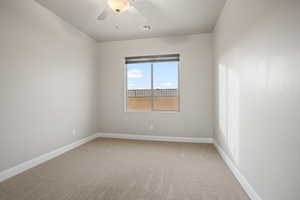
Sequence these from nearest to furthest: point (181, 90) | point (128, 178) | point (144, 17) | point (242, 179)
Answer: point (242, 179), point (128, 178), point (144, 17), point (181, 90)

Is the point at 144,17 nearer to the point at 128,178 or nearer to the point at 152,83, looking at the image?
the point at 152,83

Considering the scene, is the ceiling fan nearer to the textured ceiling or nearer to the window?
the textured ceiling

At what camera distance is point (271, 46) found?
125 cm

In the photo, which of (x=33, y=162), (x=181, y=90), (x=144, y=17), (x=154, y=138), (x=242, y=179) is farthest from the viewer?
(x=154, y=138)

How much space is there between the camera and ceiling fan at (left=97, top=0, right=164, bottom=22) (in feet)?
6.68

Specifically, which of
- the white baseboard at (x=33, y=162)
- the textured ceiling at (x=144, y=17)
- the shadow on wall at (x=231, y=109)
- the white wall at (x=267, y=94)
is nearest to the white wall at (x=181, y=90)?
the textured ceiling at (x=144, y=17)

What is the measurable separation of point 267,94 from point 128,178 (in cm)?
184

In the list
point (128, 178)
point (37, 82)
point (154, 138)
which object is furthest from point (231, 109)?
point (37, 82)

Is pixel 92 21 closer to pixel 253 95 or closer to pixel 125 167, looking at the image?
pixel 125 167

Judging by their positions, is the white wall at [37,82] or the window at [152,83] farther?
the window at [152,83]

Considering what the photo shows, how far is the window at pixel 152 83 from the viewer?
12.9 ft

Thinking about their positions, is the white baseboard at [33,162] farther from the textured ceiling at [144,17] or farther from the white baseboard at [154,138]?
the textured ceiling at [144,17]

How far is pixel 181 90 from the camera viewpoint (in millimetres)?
3770

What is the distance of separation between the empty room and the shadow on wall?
0.02 meters
